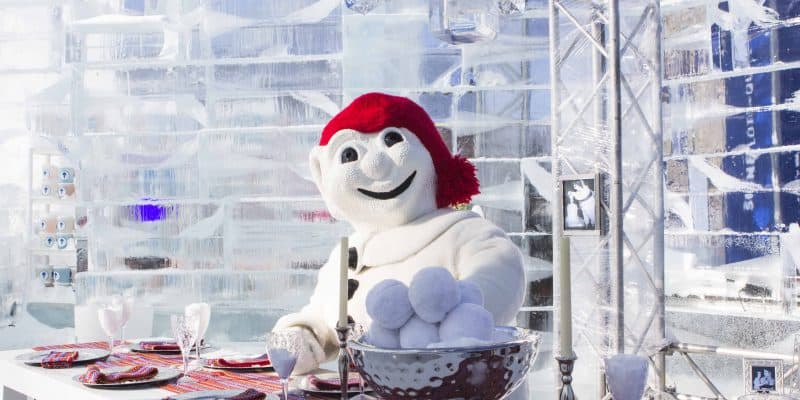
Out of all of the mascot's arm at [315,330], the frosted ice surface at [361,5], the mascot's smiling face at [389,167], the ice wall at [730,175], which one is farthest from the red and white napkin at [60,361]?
the ice wall at [730,175]

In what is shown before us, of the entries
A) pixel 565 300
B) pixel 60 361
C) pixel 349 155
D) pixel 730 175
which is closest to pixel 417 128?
pixel 349 155

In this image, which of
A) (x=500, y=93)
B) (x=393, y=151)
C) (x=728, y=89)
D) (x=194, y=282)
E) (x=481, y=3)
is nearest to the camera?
(x=393, y=151)

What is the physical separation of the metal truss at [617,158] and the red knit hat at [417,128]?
3.88 feet

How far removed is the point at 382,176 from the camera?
2.00m

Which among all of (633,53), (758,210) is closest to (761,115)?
(758,210)

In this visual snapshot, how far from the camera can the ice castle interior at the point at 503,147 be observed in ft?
11.2

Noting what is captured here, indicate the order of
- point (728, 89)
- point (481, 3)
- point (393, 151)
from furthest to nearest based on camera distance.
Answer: point (728, 89)
point (481, 3)
point (393, 151)

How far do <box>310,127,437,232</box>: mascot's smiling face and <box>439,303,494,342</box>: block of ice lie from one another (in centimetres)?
91

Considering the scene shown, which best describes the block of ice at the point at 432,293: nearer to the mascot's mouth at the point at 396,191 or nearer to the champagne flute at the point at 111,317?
the mascot's mouth at the point at 396,191

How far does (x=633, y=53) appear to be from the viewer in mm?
3420

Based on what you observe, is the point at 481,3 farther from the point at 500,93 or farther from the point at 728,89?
the point at 728,89

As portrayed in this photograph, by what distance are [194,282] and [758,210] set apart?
2689 mm

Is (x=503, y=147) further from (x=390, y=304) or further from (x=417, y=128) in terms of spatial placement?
(x=390, y=304)

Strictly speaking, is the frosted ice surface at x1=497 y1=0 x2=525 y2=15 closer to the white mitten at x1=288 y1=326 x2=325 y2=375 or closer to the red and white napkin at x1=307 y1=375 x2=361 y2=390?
the white mitten at x1=288 y1=326 x2=325 y2=375
